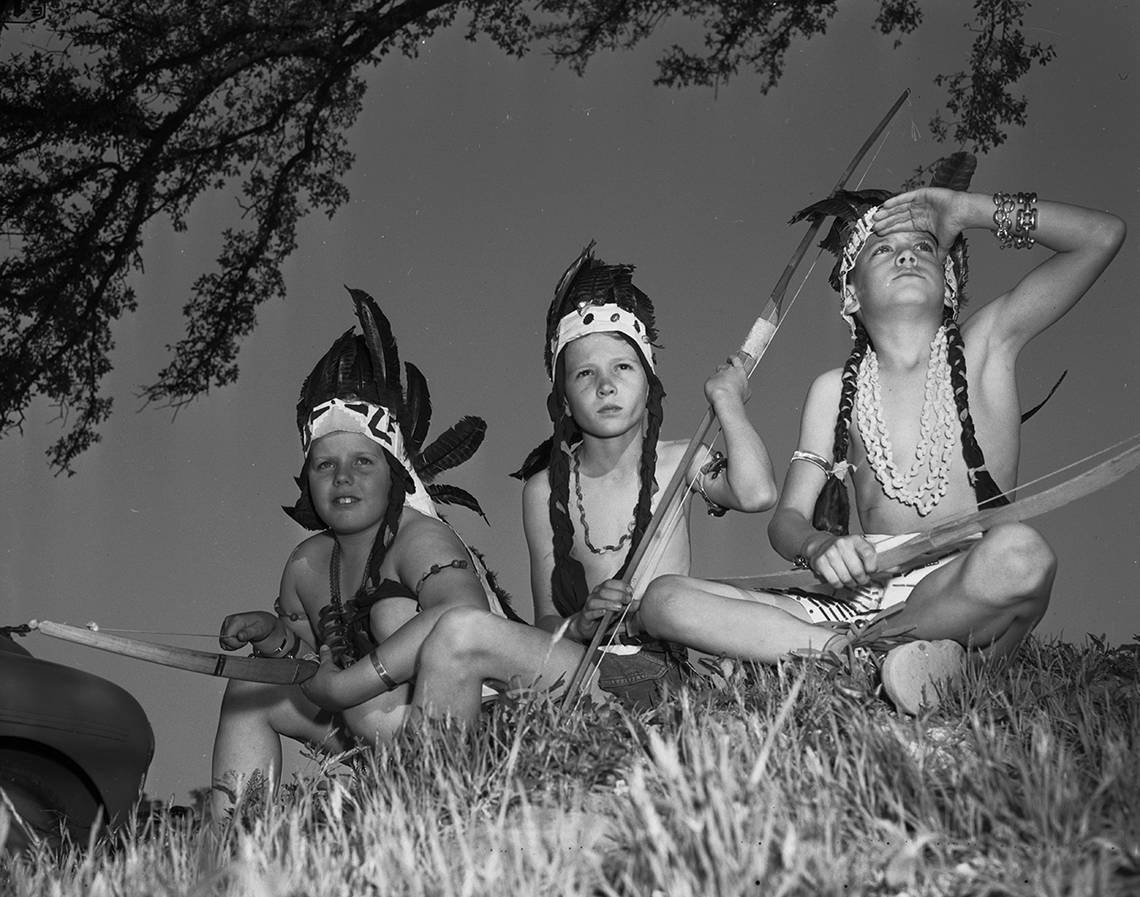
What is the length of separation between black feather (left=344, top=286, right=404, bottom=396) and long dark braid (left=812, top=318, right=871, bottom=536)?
4.16 ft

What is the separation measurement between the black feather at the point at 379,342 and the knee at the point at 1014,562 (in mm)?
1863

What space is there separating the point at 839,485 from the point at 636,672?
0.70 m

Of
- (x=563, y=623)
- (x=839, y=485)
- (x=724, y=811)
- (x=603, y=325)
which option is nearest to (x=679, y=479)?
(x=563, y=623)

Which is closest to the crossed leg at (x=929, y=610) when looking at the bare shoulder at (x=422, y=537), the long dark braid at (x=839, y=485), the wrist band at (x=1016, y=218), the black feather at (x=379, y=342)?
the long dark braid at (x=839, y=485)

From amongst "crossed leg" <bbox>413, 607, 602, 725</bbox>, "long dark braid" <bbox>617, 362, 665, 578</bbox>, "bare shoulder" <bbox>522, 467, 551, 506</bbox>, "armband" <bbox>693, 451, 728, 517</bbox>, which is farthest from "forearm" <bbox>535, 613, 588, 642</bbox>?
"armband" <bbox>693, 451, 728, 517</bbox>

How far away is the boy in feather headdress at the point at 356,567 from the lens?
143 inches

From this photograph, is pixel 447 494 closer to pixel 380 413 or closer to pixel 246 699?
pixel 380 413

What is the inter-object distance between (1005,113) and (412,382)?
2.37 m

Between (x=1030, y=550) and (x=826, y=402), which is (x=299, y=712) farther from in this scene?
(x=1030, y=550)

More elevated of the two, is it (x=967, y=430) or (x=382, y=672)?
(x=967, y=430)

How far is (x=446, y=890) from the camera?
1932 millimetres

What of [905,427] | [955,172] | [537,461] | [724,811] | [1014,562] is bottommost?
[724,811]

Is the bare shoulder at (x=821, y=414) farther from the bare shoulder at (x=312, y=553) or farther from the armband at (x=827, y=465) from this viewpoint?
the bare shoulder at (x=312, y=553)

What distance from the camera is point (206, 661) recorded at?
3.46 meters
